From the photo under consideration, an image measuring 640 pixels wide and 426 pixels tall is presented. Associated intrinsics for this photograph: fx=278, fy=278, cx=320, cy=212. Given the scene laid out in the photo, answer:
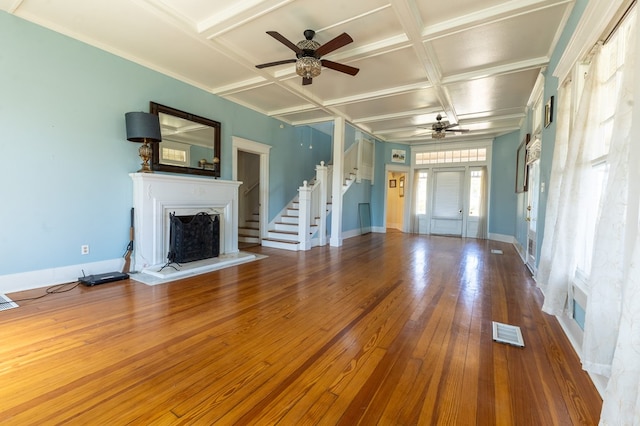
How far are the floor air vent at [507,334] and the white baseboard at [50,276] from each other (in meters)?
4.50

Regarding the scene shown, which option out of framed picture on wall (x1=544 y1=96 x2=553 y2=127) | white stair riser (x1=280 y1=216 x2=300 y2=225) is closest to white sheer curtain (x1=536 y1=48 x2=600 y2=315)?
framed picture on wall (x1=544 y1=96 x2=553 y2=127)

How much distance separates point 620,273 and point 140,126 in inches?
188

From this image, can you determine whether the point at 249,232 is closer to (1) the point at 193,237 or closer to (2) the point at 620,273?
(1) the point at 193,237

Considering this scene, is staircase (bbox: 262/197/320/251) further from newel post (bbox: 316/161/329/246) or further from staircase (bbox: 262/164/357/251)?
newel post (bbox: 316/161/329/246)

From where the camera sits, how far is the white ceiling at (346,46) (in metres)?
2.82

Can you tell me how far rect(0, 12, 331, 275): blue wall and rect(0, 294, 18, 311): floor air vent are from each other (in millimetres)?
311

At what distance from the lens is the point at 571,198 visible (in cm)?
227

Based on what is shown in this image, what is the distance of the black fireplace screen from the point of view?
4145 mm

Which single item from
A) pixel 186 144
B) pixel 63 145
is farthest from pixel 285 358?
pixel 186 144

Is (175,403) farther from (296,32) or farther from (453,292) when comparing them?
(296,32)

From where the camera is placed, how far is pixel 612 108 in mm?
2010

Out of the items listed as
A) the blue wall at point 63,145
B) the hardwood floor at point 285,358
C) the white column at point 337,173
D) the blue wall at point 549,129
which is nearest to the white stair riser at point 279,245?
the white column at point 337,173

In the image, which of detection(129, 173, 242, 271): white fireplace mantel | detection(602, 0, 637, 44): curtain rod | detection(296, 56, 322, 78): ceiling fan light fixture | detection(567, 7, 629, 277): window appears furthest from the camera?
detection(129, 173, 242, 271): white fireplace mantel

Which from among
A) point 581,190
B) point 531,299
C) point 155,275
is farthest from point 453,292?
point 155,275
